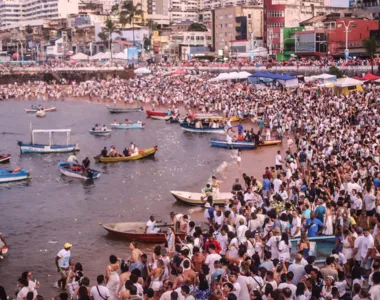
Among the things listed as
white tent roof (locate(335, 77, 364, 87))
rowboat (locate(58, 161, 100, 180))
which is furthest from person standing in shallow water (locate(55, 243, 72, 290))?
white tent roof (locate(335, 77, 364, 87))

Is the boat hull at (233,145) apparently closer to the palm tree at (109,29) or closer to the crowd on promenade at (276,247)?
the crowd on promenade at (276,247)

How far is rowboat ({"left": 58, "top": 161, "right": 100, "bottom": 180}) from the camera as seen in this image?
101 feet

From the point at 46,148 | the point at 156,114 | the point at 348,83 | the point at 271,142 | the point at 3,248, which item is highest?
the point at 348,83

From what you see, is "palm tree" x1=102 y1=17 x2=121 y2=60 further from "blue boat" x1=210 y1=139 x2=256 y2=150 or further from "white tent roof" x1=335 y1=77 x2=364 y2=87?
"blue boat" x1=210 y1=139 x2=256 y2=150

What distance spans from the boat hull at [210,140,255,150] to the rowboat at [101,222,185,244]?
18.0 m

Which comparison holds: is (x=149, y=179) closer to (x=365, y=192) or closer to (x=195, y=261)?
(x=365, y=192)

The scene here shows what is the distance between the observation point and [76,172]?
102 ft

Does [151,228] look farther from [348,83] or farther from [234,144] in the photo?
[348,83]

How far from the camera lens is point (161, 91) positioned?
2918 inches

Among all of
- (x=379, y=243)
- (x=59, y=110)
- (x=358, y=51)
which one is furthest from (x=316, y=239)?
(x=358, y=51)

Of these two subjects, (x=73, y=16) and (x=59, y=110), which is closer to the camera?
(x=59, y=110)

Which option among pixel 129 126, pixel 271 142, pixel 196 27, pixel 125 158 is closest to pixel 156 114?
pixel 129 126

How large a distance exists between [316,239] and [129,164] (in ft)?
72.4

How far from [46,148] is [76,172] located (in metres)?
9.04
